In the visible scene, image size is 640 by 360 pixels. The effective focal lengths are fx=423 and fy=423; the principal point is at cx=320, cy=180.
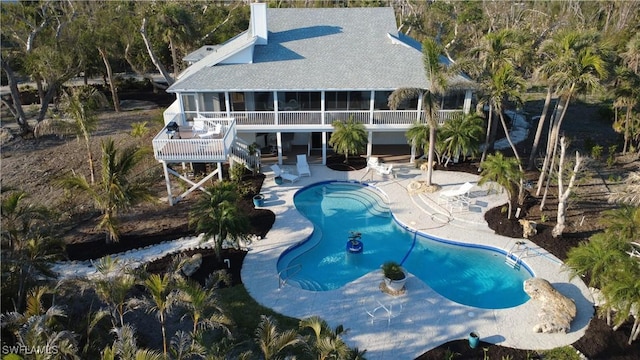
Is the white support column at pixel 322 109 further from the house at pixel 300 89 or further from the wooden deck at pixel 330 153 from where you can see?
the wooden deck at pixel 330 153

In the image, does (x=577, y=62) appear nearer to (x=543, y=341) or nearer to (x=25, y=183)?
(x=543, y=341)

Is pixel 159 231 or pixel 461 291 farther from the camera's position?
pixel 159 231

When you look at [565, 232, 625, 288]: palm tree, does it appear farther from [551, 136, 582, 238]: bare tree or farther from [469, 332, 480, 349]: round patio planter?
[469, 332, 480, 349]: round patio planter

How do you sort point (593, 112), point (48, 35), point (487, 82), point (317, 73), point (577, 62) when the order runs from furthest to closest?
point (48, 35) → point (593, 112) → point (317, 73) → point (487, 82) → point (577, 62)

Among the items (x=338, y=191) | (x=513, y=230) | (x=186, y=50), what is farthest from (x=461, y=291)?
(x=186, y=50)

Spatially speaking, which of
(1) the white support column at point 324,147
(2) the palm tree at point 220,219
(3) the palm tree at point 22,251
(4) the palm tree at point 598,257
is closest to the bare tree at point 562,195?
(4) the palm tree at point 598,257

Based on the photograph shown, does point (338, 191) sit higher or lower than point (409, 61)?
lower

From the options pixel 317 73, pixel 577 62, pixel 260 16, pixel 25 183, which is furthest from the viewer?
pixel 260 16
